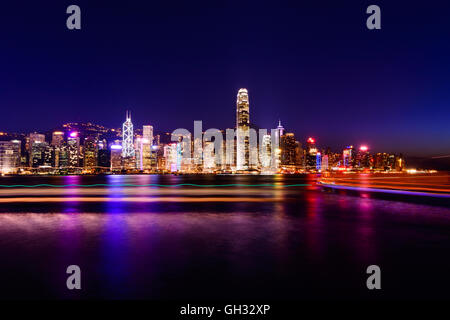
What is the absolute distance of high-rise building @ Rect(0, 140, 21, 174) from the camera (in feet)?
576

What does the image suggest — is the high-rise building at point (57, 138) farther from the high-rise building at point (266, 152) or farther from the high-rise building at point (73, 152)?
the high-rise building at point (266, 152)

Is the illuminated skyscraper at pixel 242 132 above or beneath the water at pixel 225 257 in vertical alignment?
above

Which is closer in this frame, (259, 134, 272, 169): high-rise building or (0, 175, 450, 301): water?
(0, 175, 450, 301): water

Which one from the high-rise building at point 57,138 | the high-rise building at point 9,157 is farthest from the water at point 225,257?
the high-rise building at point 9,157

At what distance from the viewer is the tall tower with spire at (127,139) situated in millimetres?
179875

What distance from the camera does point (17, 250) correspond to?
6.84 meters

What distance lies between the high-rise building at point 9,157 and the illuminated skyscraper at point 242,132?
138m

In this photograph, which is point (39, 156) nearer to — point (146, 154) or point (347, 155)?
point (146, 154)

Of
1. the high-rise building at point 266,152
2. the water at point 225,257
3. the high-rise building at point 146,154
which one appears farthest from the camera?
the high-rise building at point 266,152

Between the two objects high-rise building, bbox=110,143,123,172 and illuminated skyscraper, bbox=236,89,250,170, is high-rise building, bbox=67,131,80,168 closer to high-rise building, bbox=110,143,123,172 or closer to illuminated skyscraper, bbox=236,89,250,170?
high-rise building, bbox=110,143,123,172

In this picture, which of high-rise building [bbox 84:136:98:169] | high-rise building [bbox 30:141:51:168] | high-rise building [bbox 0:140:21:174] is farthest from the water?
high-rise building [bbox 0:140:21:174]

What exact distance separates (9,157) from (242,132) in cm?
14921

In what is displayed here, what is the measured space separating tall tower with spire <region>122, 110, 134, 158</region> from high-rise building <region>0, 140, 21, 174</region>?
2599 inches
